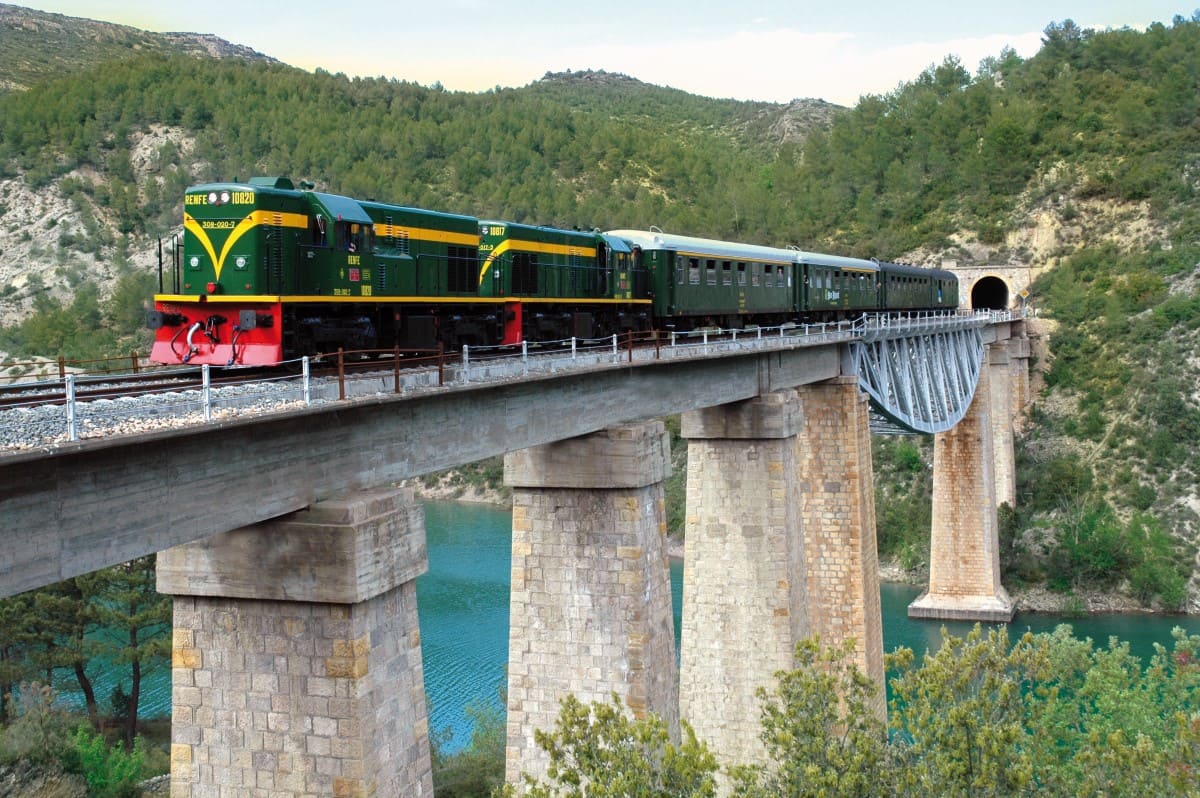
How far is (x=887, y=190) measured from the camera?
92375mm

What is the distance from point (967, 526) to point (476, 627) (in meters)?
21.8

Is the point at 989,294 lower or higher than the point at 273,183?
higher

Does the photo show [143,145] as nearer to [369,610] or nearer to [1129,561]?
[1129,561]

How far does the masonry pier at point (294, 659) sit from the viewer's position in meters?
11.0

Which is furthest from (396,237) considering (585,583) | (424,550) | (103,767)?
(103,767)

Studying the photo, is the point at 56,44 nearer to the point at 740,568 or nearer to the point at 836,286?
the point at 836,286

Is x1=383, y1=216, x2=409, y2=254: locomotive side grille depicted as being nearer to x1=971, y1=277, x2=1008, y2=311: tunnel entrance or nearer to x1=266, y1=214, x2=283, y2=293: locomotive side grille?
x1=266, y1=214, x2=283, y2=293: locomotive side grille

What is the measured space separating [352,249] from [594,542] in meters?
5.91

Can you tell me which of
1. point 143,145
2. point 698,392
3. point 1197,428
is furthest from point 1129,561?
point 143,145

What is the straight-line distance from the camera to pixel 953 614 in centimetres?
4897

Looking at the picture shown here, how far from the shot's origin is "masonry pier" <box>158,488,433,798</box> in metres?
11.0

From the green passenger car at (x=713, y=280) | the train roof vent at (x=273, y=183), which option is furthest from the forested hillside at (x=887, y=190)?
the train roof vent at (x=273, y=183)

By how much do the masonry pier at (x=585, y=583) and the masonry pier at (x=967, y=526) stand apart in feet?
111

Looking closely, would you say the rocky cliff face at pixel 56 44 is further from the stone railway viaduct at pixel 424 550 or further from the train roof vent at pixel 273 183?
the train roof vent at pixel 273 183
